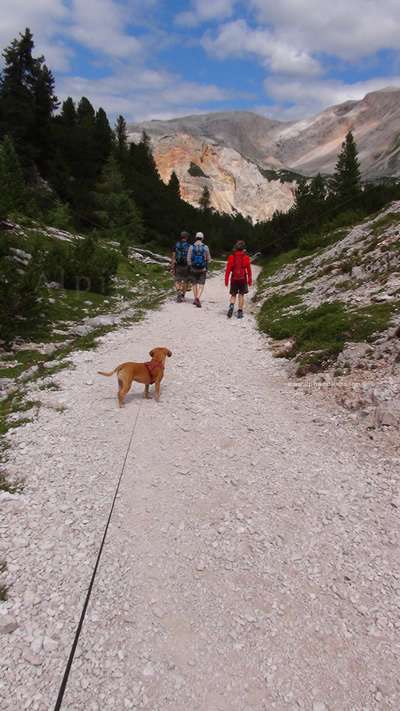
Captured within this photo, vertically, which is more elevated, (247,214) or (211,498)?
(247,214)

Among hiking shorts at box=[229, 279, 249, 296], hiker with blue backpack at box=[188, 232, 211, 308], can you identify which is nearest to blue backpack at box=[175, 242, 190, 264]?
hiker with blue backpack at box=[188, 232, 211, 308]

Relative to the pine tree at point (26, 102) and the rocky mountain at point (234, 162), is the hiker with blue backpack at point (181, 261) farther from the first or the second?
the rocky mountain at point (234, 162)

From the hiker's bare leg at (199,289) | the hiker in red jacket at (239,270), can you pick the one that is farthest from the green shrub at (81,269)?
the hiker in red jacket at (239,270)

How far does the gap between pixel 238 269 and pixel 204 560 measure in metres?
10.5

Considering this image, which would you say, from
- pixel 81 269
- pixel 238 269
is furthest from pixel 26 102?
pixel 238 269

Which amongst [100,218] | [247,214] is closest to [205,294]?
[100,218]

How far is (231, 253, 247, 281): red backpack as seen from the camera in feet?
40.9

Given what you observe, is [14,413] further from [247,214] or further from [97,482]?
[247,214]

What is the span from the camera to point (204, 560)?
350 cm

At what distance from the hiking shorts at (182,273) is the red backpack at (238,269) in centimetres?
284

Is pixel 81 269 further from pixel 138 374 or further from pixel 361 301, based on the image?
pixel 361 301

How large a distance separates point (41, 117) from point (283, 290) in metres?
43.2

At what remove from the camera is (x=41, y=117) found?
42094 mm

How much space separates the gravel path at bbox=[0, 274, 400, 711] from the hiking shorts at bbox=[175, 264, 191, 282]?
970 cm
